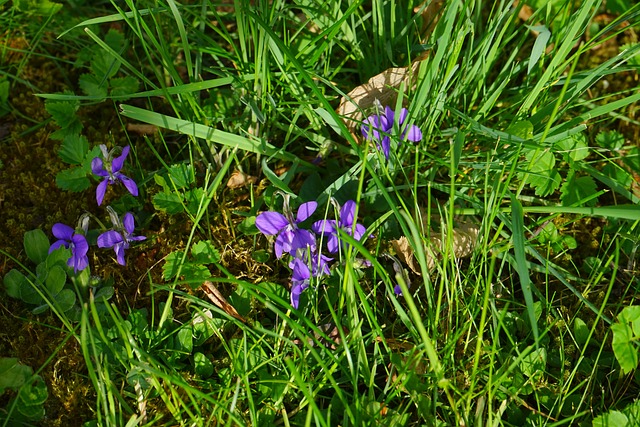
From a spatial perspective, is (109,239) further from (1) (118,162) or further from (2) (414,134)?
(2) (414,134)

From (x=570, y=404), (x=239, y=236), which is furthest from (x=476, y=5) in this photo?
(x=570, y=404)

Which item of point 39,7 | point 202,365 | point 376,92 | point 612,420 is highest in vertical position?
Answer: point 39,7

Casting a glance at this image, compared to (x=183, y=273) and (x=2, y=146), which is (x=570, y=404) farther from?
(x=2, y=146)

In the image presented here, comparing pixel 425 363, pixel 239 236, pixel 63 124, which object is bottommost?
pixel 425 363

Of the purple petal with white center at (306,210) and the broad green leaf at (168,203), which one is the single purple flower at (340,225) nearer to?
the purple petal with white center at (306,210)

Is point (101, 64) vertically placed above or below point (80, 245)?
above

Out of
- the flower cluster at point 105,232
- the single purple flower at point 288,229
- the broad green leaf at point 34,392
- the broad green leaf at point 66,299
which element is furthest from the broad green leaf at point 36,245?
the single purple flower at point 288,229

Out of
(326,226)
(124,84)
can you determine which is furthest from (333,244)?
(124,84)
